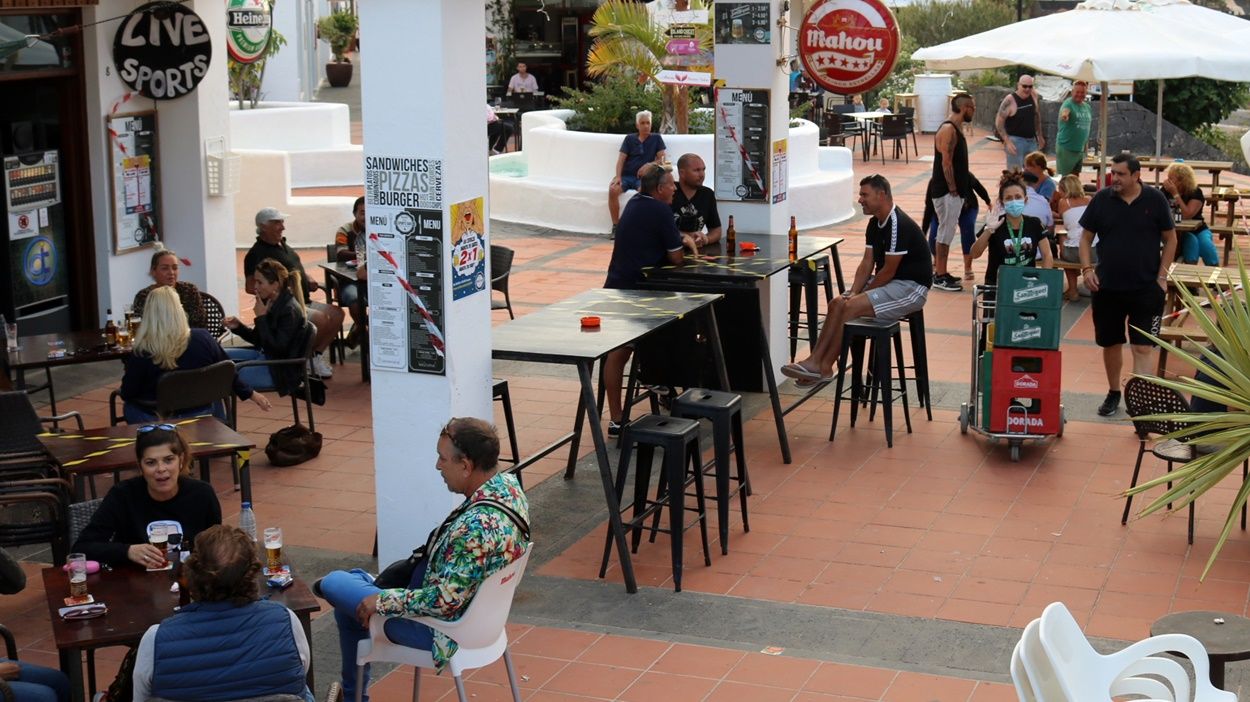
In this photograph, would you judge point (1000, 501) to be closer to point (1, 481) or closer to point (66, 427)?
point (1, 481)

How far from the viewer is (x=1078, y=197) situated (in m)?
14.1

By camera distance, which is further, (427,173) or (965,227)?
(965,227)

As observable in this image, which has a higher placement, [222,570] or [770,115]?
[770,115]

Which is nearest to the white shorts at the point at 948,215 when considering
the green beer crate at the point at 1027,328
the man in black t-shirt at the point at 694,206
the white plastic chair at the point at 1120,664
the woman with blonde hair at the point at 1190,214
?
the woman with blonde hair at the point at 1190,214

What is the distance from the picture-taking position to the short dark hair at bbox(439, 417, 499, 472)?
5648 mm

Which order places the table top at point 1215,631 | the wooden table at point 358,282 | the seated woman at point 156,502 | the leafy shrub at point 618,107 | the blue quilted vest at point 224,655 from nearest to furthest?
the blue quilted vest at point 224,655, the table top at point 1215,631, the seated woman at point 156,502, the wooden table at point 358,282, the leafy shrub at point 618,107

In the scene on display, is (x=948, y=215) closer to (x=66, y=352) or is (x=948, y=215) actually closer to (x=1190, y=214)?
(x=1190, y=214)

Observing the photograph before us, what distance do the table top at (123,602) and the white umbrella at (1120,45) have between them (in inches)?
392

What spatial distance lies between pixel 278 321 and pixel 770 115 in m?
3.96

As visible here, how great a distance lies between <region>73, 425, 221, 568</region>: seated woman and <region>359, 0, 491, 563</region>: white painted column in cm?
144

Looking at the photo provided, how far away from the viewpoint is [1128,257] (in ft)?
33.3

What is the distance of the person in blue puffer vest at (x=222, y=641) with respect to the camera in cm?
472

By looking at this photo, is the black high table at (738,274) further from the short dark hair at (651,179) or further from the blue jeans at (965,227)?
the blue jeans at (965,227)

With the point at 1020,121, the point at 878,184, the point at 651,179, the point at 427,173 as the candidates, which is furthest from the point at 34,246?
the point at 1020,121
